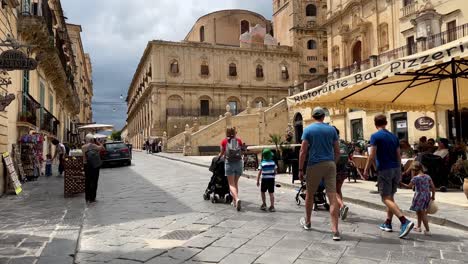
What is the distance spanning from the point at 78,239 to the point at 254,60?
158 feet

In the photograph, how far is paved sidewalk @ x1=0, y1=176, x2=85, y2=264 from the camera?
15.4ft

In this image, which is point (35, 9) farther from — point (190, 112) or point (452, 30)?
point (190, 112)

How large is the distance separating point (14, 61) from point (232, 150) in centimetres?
441

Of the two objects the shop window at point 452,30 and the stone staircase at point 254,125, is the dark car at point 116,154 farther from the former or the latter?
the shop window at point 452,30

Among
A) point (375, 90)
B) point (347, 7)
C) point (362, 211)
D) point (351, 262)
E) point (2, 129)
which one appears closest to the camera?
point (351, 262)

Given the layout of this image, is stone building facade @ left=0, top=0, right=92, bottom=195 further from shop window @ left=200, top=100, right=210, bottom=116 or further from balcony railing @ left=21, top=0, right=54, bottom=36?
shop window @ left=200, top=100, right=210, bottom=116

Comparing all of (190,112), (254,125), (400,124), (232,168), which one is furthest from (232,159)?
(190,112)

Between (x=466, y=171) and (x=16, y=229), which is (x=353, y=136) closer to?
(x=466, y=171)

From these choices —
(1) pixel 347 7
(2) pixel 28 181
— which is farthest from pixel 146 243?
(1) pixel 347 7

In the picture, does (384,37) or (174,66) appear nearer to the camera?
(384,37)

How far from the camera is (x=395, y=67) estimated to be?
8.17m

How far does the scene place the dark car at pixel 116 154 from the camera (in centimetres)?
2094

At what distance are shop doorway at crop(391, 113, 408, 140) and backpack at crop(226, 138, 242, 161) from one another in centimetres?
1695

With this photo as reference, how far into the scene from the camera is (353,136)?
26406mm
